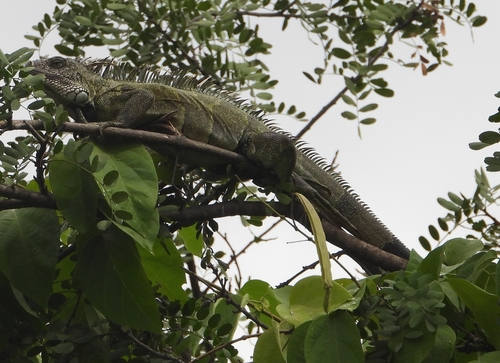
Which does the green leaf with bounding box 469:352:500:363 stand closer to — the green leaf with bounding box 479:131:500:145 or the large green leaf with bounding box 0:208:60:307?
the green leaf with bounding box 479:131:500:145

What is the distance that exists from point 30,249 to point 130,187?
33 cm

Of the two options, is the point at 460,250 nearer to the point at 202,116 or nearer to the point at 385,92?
Answer: the point at 385,92

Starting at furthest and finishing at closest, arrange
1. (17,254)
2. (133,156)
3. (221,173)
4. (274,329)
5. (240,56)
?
(240,56) → (221,173) → (133,156) → (17,254) → (274,329)

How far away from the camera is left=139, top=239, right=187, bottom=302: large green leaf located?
232 cm

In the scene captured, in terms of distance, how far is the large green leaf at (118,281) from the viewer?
79.3 inches

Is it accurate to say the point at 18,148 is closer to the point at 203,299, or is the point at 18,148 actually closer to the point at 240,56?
the point at 203,299

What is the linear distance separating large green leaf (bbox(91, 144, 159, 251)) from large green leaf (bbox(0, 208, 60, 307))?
0.18 meters

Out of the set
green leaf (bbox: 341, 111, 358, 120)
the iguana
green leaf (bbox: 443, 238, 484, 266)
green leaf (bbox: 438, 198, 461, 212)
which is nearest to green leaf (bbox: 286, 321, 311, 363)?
green leaf (bbox: 443, 238, 484, 266)

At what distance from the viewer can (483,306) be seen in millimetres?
1743

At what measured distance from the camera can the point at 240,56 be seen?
3.44m

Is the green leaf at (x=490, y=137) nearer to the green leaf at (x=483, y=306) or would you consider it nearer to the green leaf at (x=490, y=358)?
the green leaf at (x=483, y=306)

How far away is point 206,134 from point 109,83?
0.47 metres

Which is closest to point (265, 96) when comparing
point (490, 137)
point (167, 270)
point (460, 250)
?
point (167, 270)

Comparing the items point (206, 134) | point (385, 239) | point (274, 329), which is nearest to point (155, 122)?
point (206, 134)
